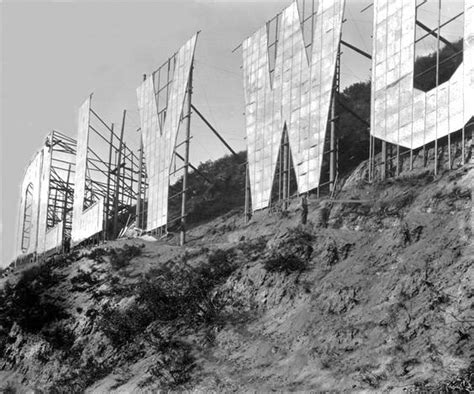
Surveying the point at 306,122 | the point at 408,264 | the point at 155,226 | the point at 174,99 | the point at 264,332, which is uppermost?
the point at 174,99

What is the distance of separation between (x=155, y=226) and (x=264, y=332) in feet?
60.9

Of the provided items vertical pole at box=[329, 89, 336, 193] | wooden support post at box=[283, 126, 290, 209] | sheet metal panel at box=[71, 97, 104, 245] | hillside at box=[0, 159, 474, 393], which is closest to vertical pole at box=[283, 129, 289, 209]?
wooden support post at box=[283, 126, 290, 209]

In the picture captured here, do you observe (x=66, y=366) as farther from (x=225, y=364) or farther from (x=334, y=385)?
(x=334, y=385)

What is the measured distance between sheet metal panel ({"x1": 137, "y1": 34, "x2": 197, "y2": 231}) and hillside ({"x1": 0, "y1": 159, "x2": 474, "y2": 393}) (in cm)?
540

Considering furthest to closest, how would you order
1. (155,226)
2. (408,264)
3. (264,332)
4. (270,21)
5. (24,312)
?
(155,226) → (270,21) → (24,312) → (264,332) → (408,264)

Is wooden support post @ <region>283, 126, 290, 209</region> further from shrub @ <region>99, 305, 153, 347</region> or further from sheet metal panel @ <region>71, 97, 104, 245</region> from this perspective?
sheet metal panel @ <region>71, 97, 104, 245</region>

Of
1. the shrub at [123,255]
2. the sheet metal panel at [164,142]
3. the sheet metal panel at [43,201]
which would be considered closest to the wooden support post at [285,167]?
the shrub at [123,255]

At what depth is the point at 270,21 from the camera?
3941 cm

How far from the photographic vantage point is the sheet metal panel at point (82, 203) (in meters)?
46.4

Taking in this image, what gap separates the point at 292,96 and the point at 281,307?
12.9 m

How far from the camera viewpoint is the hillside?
800 inches

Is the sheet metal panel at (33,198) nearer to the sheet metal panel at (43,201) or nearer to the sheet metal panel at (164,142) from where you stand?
the sheet metal panel at (43,201)

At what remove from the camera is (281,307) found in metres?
26.2

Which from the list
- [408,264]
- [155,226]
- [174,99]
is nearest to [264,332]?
[408,264]
